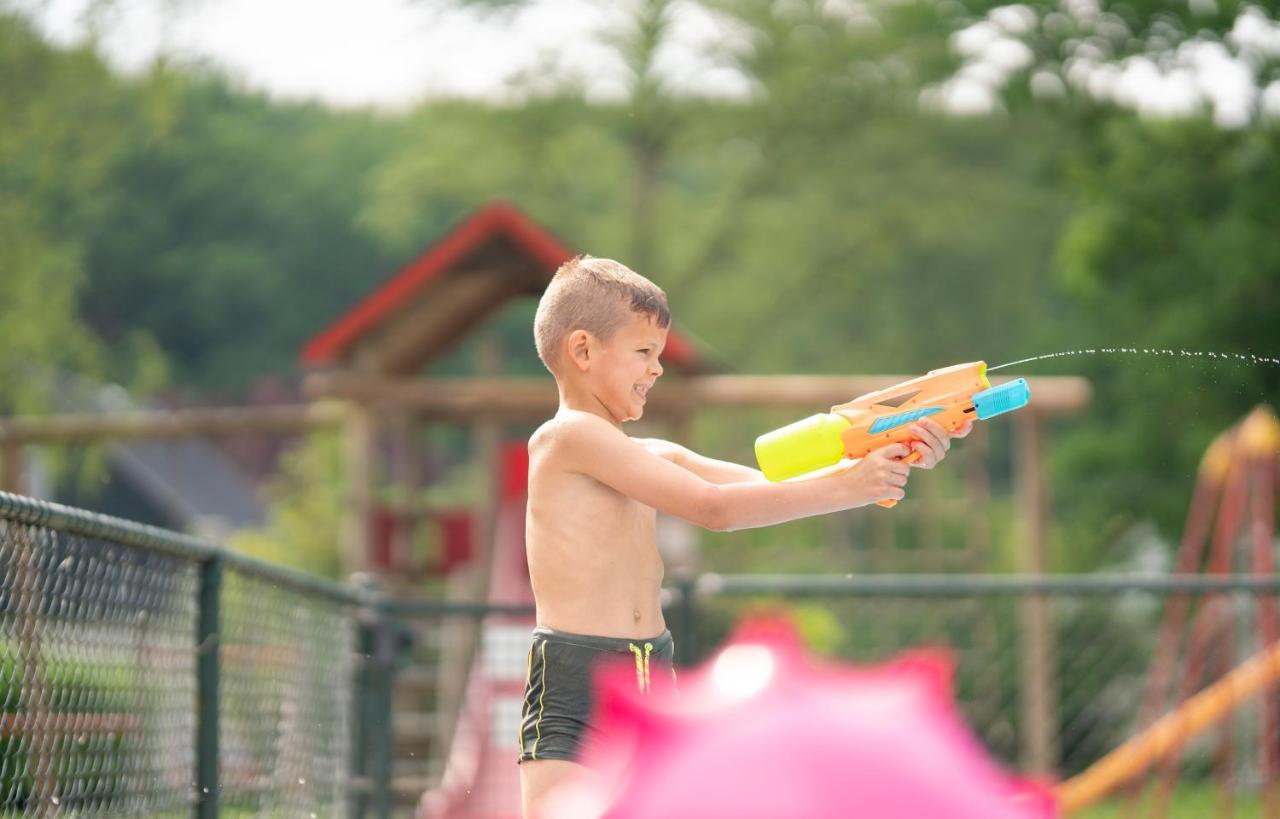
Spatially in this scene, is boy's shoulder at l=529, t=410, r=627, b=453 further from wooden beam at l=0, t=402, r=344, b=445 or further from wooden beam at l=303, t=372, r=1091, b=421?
wooden beam at l=0, t=402, r=344, b=445

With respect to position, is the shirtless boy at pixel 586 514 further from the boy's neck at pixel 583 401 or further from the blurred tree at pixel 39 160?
the blurred tree at pixel 39 160

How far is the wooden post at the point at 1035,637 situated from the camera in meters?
12.3

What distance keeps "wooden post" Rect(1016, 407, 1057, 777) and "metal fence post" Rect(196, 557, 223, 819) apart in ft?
26.8

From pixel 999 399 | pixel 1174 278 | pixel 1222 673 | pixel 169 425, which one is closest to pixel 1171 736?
pixel 1222 673

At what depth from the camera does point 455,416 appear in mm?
13461

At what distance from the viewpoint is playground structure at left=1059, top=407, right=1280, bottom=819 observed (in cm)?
937

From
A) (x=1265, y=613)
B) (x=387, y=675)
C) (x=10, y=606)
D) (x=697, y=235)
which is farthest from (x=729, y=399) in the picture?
(x=697, y=235)

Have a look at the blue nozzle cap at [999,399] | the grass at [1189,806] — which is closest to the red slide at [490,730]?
the grass at [1189,806]

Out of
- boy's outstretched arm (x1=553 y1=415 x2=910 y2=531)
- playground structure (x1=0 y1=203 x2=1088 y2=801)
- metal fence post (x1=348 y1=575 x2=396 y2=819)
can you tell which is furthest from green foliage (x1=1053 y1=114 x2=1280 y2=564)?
boy's outstretched arm (x1=553 y1=415 x2=910 y2=531)

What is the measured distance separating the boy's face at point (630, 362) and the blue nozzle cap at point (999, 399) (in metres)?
0.69

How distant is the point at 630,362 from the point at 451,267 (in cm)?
1034

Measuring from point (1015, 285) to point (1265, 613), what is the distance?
2099cm

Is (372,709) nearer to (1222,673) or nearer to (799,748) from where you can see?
(799,748)

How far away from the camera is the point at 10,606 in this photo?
329 centimetres
